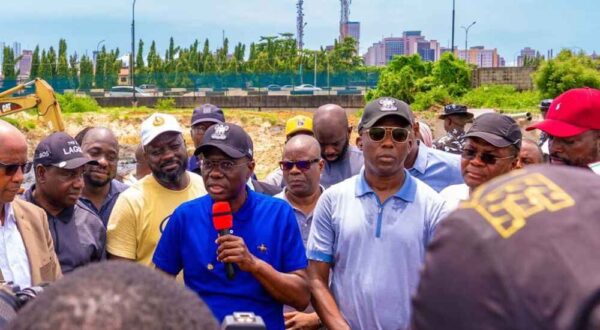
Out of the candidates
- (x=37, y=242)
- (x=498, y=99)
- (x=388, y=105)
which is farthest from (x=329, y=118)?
(x=498, y=99)

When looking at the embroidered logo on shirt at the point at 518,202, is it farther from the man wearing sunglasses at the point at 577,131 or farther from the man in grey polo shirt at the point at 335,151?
the man in grey polo shirt at the point at 335,151

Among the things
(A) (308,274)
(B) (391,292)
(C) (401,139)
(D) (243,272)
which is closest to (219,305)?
(D) (243,272)

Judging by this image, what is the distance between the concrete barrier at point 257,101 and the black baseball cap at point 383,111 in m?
47.6

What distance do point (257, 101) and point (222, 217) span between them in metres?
50.7

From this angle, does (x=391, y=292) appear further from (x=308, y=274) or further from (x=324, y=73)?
(x=324, y=73)

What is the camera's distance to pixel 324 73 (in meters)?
61.0

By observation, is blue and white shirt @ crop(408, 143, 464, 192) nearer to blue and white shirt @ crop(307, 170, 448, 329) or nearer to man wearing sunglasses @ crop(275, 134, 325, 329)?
man wearing sunglasses @ crop(275, 134, 325, 329)

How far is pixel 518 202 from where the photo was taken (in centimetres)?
120

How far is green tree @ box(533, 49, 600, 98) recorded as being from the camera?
35250 millimetres

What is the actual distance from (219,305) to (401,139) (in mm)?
1244

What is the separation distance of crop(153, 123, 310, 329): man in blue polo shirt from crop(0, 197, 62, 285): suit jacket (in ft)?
1.68

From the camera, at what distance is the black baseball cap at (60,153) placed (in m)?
4.73

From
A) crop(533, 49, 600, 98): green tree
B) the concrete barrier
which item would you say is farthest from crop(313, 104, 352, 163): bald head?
the concrete barrier

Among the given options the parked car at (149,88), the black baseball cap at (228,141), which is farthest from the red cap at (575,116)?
the parked car at (149,88)
